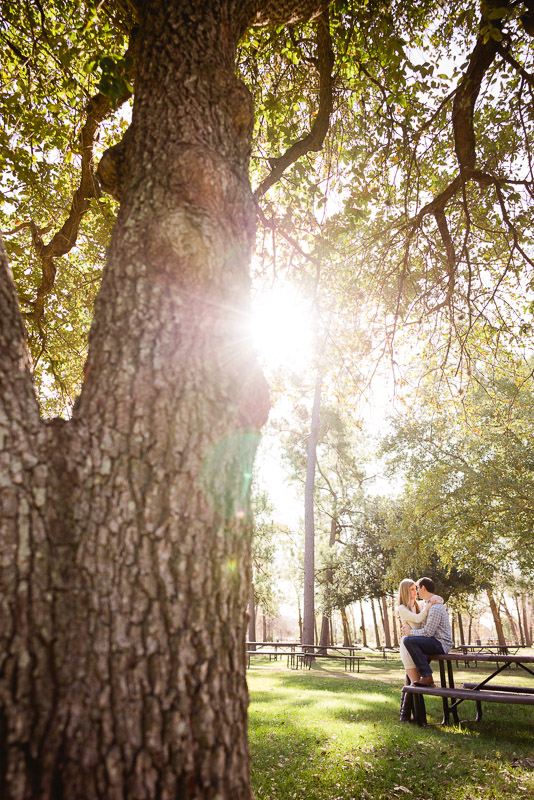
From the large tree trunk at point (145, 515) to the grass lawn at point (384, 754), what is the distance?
10.7 feet

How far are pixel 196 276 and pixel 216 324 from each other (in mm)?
234

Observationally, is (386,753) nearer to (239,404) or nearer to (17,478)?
(239,404)

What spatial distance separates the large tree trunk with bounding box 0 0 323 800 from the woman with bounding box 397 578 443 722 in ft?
19.0

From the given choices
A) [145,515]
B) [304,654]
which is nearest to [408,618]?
[145,515]

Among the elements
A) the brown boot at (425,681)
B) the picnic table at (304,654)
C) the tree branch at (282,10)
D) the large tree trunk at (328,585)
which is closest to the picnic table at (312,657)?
the picnic table at (304,654)

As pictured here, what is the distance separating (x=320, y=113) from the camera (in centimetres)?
462

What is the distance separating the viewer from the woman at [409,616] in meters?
6.26

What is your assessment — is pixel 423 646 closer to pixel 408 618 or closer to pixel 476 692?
pixel 408 618

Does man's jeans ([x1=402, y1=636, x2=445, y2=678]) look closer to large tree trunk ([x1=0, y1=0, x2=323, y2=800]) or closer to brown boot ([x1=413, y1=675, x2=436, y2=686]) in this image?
brown boot ([x1=413, y1=675, x2=436, y2=686])

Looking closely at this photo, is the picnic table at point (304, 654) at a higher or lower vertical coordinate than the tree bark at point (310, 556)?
lower

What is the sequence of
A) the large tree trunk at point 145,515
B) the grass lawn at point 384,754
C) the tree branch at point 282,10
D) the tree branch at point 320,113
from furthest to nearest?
the tree branch at point 320,113 < the grass lawn at point 384,754 < the tree branch at point 282,10 < the large tree trunk at point 145,515

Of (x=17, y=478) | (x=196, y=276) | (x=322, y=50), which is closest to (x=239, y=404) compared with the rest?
(x=196, y=276)

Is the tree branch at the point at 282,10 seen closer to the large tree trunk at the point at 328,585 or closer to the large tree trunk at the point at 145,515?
the large tree trunk at the point at 145,515

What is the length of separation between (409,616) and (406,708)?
1184 millimetres
